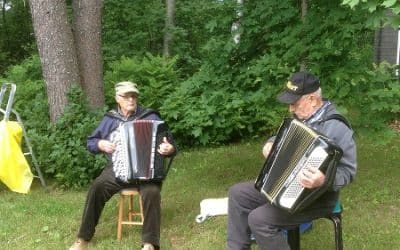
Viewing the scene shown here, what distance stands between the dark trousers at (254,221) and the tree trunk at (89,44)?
333cm

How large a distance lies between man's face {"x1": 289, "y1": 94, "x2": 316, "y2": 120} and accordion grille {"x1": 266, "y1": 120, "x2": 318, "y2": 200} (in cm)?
24

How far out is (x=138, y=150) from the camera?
470 cm

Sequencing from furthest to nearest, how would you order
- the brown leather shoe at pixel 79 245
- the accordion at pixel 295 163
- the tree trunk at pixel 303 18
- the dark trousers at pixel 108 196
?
the tree trunk at pixel 303 18 → the brown leather shoe at pixel 79 245 → the dark trousers at pixel 108 196 → the accordion at pixel 295 163

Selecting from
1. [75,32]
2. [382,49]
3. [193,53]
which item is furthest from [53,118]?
[382,49]

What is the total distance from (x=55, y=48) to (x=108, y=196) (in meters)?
2.40

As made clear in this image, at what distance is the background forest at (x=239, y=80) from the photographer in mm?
4855

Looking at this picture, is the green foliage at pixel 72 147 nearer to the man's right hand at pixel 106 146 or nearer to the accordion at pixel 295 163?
the man's right hand at pixel 106 146

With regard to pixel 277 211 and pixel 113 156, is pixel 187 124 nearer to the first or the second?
A: pixel 113 156

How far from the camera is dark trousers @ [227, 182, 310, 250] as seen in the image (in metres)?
3.72

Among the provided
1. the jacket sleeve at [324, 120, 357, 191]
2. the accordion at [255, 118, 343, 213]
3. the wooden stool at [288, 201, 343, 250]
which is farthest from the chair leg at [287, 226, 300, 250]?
the jacket sleeve at [324, 120, 357, 191]

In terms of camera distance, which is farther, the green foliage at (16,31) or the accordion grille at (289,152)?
the green foliage at (16,31)

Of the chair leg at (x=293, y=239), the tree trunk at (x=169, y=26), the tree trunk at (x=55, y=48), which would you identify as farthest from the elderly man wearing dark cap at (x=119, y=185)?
the tree trunk at (x=169, y=26)

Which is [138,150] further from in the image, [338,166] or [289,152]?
[338,166]

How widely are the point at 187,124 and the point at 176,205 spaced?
7.33 feet
